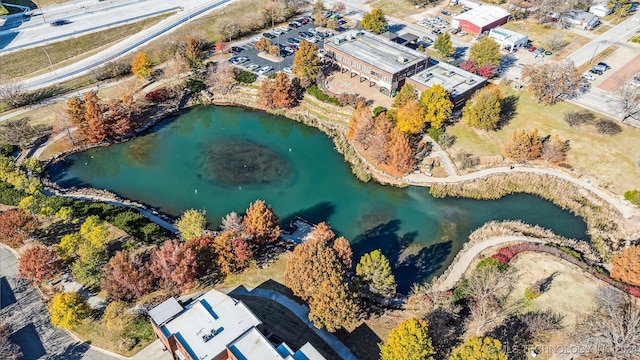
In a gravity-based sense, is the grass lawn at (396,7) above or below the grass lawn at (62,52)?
below

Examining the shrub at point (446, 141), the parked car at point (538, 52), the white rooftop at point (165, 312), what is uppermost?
the white rooftop at point (165, 312)

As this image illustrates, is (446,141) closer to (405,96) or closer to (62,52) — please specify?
(405,96)

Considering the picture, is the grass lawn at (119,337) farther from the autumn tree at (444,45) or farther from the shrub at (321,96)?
the autumn tree at (444,45)

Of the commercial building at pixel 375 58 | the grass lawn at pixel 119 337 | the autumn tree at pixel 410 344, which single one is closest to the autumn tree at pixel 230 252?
the grass lawn at pixel 119 337

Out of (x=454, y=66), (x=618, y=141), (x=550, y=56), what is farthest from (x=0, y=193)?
(x=550, y=56)

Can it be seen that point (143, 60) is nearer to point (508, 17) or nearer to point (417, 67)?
point (417, 67)

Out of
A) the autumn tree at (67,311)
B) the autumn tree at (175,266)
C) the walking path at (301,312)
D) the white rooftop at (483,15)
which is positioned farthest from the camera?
the white rooftop at (483,15)
